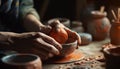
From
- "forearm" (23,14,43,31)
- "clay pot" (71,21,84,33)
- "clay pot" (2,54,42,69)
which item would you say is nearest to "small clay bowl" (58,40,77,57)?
"clay pot" (2,54,42,69)

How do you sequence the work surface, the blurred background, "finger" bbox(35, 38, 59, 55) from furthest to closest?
1. the blurred background
2. the work surface
3. "finger" bbox(35, 38, 59, 55)

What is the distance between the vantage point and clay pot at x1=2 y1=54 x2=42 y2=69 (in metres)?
1.35

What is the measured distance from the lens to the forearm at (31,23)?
2.14 metres

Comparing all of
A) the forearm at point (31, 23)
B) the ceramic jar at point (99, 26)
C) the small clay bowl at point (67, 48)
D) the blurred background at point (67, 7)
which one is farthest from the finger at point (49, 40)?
the blurred background at point (67, 7)

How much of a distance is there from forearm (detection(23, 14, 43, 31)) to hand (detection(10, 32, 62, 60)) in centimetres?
46

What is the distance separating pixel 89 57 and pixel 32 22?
20.7 inches

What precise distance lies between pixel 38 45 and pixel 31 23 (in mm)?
Answer: 582

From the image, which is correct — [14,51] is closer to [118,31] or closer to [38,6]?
[118,31]

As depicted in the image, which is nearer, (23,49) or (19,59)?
(19,59)

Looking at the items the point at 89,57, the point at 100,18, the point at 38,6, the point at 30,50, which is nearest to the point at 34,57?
the point at 30,50

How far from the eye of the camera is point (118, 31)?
2156mm

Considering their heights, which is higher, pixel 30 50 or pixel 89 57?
pixel 30 50

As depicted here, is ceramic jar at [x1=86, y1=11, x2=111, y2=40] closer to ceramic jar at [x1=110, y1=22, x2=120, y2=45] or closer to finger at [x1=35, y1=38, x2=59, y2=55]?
ceramic jar at [x1=110, y1=22, x2=120, y2=45]

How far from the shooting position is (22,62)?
57.9 inches
